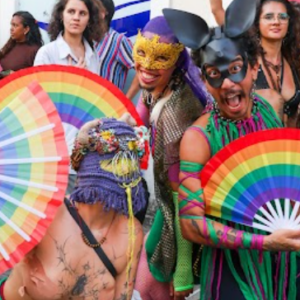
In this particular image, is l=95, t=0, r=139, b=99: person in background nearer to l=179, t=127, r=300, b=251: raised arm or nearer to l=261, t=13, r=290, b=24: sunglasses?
l=261, t=13, r=290, b=24: sunglasses

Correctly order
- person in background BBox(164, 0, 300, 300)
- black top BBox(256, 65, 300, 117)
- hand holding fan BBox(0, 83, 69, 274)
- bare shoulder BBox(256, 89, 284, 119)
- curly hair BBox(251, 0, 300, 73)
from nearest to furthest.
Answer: hand holding fan BBox(0, 83, 69, 274) → person in background BBox(164, 0, 300, 300) → bare shoulder BBox(256, 89, 284, 119) → black top BBox(256, 65, 300, 117) → curly hair BBox(251, 0, 300, 73)

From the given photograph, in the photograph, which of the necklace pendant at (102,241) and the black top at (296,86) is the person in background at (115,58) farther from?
the necklace pendant at (102,241)

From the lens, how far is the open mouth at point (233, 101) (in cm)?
330

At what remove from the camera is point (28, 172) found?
2738 mm

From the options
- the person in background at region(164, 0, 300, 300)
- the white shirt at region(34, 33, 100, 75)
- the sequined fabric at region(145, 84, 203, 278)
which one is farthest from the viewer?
the white shirt at region(34, 33, 100, 75)

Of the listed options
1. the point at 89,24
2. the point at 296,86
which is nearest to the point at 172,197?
the point at 296,86

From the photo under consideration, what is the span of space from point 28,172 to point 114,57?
3313 mm

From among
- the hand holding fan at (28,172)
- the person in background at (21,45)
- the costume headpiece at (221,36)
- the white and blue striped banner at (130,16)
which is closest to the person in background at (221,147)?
the costume headpiece at (221,36)

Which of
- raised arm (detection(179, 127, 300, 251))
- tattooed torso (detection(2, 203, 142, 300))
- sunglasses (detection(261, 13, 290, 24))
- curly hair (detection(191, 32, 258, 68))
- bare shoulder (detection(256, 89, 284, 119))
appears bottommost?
tattooed torso (detection(2, 203, 142, 300))

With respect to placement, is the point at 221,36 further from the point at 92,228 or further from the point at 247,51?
the point at 92,228

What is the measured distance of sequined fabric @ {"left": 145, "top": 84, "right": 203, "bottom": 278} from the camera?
374 cm

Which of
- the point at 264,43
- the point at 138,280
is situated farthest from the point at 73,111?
the point at 264,43

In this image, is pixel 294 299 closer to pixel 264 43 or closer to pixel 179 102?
pixel 179 102

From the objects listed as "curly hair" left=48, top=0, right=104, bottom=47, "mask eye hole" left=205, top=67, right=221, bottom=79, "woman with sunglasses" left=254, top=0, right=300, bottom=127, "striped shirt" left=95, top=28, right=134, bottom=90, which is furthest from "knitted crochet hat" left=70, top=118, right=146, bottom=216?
"striped shirt" left=95, top=28, right=134, bottom=90
